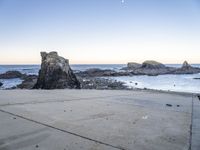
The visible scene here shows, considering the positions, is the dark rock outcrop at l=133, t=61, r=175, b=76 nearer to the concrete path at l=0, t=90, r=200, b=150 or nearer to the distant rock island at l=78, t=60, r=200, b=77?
the distant rock island at l=78, t=60, r=200, b=77

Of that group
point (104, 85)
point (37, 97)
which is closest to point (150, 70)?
point (104, 85)

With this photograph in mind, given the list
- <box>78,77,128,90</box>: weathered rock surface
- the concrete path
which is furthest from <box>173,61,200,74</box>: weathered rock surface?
the concrete path

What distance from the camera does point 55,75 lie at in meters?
15.4

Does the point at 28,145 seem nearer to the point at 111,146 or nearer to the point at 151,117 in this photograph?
the point at 111,146

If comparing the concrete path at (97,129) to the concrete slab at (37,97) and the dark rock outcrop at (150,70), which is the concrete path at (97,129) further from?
the dark rock outcrop at (150,70)

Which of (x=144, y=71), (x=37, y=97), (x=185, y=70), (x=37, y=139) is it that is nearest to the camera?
(x=37, y=139)

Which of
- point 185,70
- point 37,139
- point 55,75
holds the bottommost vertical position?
point 185,70

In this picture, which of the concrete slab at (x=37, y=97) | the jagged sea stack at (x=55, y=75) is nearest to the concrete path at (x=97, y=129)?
the concrete slab at (x=37, y=97)

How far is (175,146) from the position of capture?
2559 mm

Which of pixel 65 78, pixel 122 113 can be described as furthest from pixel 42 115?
pixel 65 78

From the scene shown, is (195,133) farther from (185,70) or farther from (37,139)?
(185,70)

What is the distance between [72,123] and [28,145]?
1.03 m

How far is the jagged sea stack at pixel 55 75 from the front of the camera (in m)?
15.1

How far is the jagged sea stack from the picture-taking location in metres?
15.1
